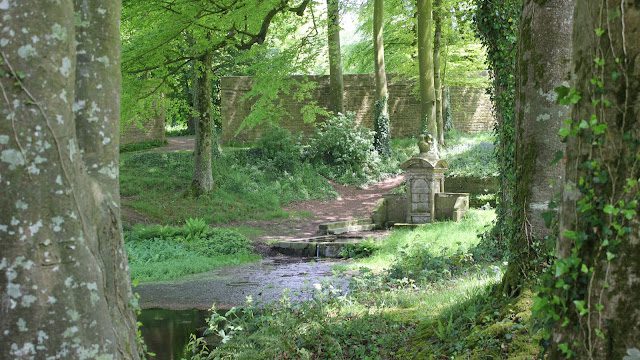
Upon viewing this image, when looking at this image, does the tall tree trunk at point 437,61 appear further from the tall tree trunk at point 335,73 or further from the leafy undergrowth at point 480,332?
the leafy undergrowth at point 480,332

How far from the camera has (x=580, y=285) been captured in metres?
3.07

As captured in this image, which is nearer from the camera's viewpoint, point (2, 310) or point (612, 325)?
point (612, 325)

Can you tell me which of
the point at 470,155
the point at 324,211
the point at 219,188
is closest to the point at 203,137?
the point at 219,188

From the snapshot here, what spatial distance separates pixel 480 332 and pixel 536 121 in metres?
1.82

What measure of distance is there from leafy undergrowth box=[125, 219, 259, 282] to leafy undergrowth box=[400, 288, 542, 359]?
Answer: 8242mm

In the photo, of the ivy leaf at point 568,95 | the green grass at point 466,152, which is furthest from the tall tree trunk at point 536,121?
the green grass at point 466,152

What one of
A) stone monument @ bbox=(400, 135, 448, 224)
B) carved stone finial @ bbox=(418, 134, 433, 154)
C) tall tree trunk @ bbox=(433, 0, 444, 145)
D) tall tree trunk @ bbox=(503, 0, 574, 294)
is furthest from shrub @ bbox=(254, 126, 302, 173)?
tall tree trunk @ bbox=(503, 0, 574, 294)

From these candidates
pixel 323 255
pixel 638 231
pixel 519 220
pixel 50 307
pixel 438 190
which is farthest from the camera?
pixel 438 190

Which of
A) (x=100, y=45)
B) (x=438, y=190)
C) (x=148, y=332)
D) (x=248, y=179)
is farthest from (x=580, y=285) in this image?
(x=248, y=179)

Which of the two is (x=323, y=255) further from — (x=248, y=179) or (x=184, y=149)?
(x=184, y=149)

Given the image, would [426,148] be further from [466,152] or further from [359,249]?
[466,152]

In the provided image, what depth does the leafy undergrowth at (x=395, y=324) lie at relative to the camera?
18.8 feet

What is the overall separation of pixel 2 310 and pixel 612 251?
269 centimetres

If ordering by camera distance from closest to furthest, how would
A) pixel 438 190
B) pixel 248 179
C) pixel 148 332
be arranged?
pixel 148 332 < pixel 438 190 < pixel 248 179
